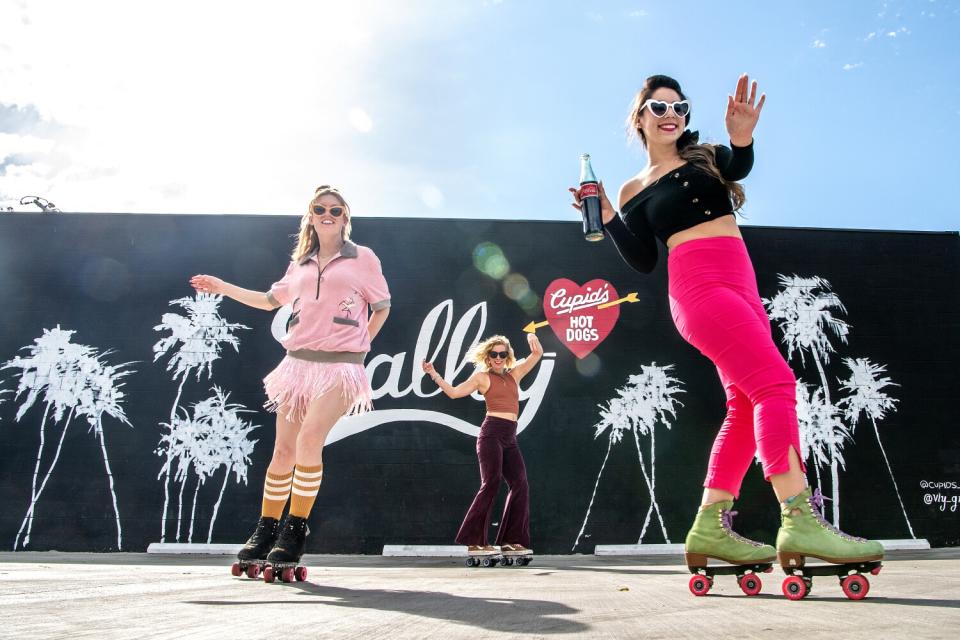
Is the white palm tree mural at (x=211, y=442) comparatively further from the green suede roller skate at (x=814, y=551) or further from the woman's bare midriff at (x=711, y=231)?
the green suede roller skate at (x=814, y=551)

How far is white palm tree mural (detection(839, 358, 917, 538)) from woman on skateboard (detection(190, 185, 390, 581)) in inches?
291

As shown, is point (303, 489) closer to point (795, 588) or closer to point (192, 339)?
point (795, 588)

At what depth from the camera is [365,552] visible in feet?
24.8

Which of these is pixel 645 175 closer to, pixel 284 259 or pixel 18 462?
pixel 284 259

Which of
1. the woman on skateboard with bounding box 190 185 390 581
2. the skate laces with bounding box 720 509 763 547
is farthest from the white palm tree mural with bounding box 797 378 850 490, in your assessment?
the skate laces with bounding box 720 509 763 547

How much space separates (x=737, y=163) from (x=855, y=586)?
1.21m

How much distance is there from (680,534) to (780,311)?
321 cm

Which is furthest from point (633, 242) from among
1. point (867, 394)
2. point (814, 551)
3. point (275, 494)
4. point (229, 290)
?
point (867, 394)

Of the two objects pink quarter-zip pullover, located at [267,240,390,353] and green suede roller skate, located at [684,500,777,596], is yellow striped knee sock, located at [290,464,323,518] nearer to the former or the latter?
pink quarter-zip pullover, located at [267,240,390,353]

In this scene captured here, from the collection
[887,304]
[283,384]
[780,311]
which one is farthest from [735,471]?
[887,304]

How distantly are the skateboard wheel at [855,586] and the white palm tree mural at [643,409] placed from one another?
21.1 feet

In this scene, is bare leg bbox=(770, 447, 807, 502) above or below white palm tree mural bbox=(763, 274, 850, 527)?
below

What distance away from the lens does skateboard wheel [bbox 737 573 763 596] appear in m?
1.74

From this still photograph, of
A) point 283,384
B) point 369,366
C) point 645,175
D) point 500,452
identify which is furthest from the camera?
point 369,366
